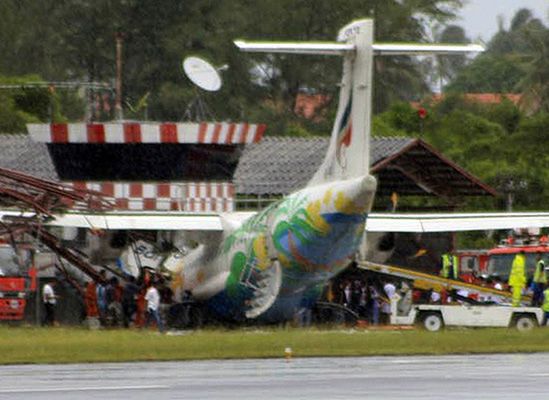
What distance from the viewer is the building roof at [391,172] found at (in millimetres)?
55562

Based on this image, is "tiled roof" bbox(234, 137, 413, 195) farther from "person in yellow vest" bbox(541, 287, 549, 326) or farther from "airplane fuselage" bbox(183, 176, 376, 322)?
"person in yellow vest" bbox(541, 287, 549, 326)

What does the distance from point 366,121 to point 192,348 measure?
6.54 metres

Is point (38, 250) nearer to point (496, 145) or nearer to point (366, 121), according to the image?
point (366, 121)

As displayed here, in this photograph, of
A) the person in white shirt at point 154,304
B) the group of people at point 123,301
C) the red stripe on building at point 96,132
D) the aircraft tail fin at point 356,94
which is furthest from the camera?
the red stripe on building at point 96,132

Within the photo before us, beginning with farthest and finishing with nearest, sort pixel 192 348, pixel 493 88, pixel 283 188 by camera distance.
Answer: pixel 493 88, pixel 283 188, pixel 192 348

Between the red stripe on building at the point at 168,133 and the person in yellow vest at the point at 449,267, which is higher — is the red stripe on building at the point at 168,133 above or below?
above

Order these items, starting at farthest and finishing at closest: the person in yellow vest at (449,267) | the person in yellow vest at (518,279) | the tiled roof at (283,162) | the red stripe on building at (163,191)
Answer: the tiled roof at (283,162)
the person in yellow vest at (449,267)
the red stripe on building at (163,191)
the person in yellow vest at (518,279)

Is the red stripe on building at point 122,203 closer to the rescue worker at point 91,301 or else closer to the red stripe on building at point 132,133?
the red stripe on building at point 132,133

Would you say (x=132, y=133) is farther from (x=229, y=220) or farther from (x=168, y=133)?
(x=229, y=220)

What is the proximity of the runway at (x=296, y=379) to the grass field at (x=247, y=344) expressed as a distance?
1.34 meters

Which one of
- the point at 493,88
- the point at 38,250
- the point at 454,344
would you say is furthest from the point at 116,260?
the point at 493,88

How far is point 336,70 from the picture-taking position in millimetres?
86625

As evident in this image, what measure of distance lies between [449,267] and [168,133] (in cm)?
747

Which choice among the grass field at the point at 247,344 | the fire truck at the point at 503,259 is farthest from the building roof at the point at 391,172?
the grass field at the point at 247,344
